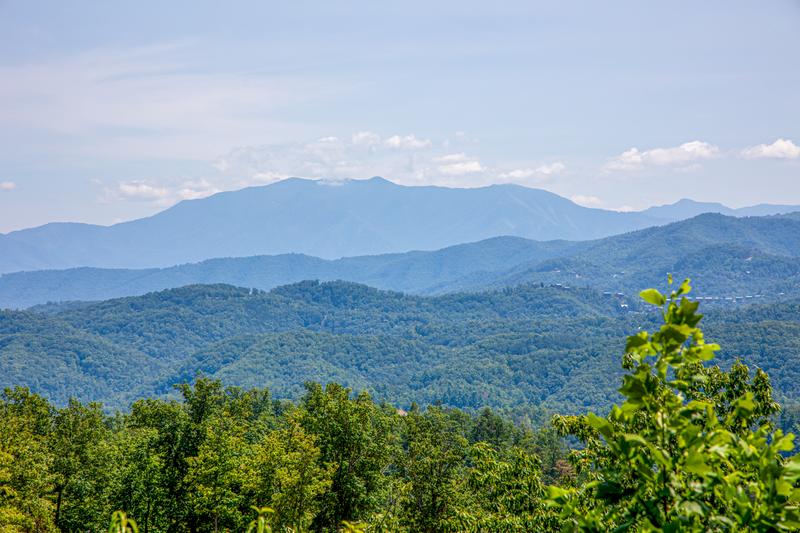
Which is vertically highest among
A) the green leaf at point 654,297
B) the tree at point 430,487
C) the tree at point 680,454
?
the green leaf at point 654,297

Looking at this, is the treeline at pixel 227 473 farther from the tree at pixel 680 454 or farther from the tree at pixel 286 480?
the tree at pixel 680 454

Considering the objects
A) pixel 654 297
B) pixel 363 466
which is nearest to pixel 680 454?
pixel 654 297

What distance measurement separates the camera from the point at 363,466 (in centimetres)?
2638

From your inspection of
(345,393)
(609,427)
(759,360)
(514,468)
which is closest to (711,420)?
(609,427)

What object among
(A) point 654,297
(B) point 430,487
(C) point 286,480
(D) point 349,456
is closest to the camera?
(A) point 654,297

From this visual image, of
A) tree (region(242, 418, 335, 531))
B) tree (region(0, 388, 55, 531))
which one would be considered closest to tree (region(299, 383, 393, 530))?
tree (region(242, 418, 335, 531))

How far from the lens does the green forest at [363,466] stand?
3.19 meters

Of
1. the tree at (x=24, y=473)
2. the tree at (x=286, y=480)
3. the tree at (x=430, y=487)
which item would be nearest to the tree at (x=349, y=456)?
the tree at (x=286, y=480)

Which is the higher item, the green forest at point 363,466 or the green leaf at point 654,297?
the green leaf at point 654,297

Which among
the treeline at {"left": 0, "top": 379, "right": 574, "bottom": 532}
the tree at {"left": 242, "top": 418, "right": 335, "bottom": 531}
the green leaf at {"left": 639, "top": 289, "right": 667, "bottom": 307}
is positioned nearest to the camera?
the green leaf at {"left": 639, "top": 289, "right": 667, "bottom": 307}

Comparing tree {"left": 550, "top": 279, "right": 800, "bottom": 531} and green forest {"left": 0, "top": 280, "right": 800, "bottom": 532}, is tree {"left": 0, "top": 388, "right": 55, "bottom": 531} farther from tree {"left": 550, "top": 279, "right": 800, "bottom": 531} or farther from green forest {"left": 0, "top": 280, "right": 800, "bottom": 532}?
tree {"left": 550, "top": 279, "right": 800, "bottom": 531}

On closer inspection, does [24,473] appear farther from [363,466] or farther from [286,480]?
[363,466]

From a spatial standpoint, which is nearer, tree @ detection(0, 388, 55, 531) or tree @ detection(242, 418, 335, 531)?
tree @ detection(242, 418, 335, 531)

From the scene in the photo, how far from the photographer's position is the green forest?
319cm
